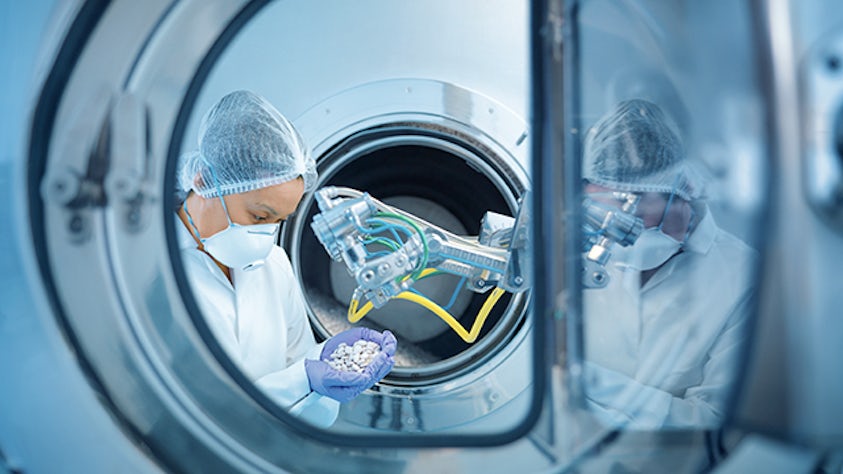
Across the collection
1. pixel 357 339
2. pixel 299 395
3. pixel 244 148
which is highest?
pixel 244 148

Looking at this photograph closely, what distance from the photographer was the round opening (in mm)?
1344

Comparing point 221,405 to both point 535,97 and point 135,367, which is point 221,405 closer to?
point 135,367

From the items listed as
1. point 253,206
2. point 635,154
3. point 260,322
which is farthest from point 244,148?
point 635,154

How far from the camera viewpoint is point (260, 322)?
127cm

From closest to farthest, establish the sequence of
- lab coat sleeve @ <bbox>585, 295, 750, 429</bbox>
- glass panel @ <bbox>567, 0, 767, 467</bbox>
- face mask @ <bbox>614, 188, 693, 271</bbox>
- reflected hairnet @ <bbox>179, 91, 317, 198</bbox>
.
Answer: glass panel @ <bbox>567, 0, 767, 467</bbox>
lab coat sleeve @ <bbox>585, 295, 750, 429</bbox>
face mask @ <bbox>614, 188, 693, 271</bbox>
reflected hairnet @ <bbox>179, 91, 317, 198</bbox>

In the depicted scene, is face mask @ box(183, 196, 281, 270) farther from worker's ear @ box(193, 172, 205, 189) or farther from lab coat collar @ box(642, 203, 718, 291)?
lab coat collar @ box(642, 203, 718, 291)

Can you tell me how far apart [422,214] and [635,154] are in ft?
2.39

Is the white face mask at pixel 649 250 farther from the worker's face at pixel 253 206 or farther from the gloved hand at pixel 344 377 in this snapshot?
the worker's face at pixel 253 206

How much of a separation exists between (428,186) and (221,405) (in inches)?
40.0

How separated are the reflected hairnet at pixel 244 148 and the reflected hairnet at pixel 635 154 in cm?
62

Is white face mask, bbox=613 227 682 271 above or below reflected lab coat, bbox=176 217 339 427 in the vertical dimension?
above

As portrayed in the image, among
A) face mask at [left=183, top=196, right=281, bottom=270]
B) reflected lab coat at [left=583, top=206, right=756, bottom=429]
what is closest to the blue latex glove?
face mask at [left=183, top=196, right=281, bottom=270]

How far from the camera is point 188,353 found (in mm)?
633

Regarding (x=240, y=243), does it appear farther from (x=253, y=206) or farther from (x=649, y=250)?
(x=649, y=250)
